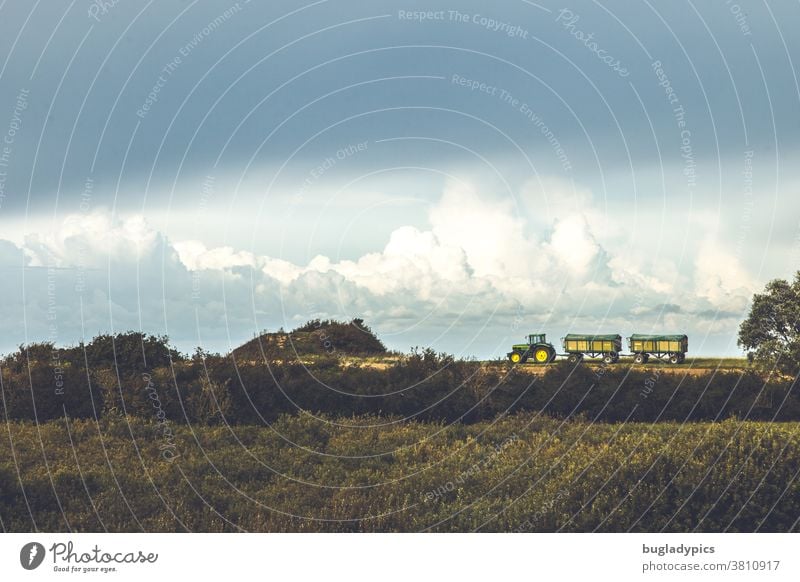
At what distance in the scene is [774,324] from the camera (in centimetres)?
2953

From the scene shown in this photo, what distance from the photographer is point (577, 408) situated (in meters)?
24.5

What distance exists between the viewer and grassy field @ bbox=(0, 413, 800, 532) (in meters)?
18.2

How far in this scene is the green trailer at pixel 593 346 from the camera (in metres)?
26.3

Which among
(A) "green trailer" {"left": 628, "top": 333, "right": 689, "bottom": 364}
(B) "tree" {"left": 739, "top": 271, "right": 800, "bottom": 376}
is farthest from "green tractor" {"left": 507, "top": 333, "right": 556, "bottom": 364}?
(B) "tree" {"left": 739, "top": 271, "right": 800, "bottom": 376}

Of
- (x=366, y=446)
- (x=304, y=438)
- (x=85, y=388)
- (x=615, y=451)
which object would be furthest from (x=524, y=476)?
(x=85, y=388)

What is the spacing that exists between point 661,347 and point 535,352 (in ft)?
13.8

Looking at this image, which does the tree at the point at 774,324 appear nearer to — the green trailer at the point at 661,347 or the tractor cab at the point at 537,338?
the green trailer at the point at 661,347

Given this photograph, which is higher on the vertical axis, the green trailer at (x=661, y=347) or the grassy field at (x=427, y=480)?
the green trailer at (x=661, y=347)

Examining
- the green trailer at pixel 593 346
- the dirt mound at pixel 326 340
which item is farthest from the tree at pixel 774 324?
the dirt mound at pixel 326 340

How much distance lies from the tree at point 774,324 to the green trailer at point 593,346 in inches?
220

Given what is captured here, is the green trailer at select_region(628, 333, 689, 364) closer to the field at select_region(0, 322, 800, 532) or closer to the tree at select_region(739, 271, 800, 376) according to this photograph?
the field at select_region(0, 322, 800, 532)

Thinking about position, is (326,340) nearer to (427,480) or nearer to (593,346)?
(593,346)

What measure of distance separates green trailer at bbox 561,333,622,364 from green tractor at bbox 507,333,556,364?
576mm
